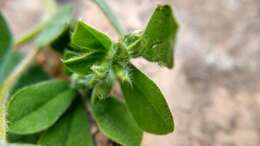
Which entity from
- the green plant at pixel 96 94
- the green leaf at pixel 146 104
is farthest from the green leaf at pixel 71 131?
the green leaf at pixel 146 104

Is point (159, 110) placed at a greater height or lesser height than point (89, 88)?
greater

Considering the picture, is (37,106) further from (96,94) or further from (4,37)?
(4,37)

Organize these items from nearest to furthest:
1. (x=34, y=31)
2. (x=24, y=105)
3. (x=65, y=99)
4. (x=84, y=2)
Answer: (x=24, y=105) → (x=65, y=99) → (x=34, y=31) → (x=84, y=2)

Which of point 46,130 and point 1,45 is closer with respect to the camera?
point 46,130

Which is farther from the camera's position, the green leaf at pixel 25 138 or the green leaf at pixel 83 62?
the green leaf at pixel 25 138

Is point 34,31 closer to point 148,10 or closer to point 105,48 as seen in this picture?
point 148,10

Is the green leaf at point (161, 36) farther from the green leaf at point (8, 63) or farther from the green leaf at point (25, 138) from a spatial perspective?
the green leaf at point (8, 63)

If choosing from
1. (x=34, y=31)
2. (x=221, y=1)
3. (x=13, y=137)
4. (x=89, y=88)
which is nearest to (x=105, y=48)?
(x=89, y=88)

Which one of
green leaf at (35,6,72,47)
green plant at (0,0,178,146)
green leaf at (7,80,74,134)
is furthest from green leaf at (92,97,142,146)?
green leaf at (35,6,72,47)
